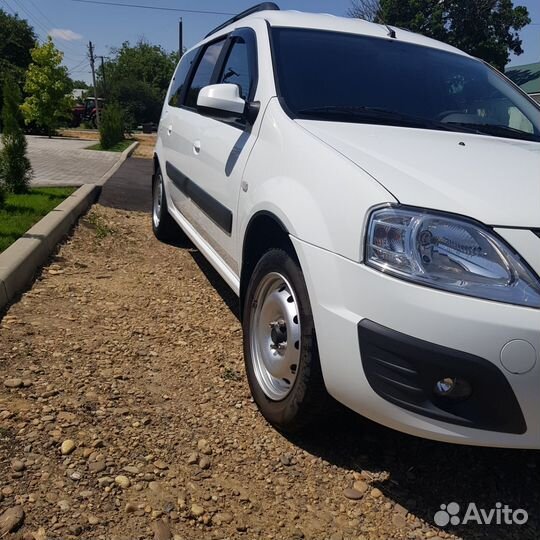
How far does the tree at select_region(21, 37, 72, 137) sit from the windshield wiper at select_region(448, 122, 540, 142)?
88.0 feet

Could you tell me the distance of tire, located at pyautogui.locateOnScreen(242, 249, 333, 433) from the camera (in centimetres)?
222

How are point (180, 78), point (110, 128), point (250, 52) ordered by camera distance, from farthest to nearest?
point (110, 128), point (180, 78), point (250, 52)

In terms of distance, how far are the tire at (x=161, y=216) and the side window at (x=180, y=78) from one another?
0.71 m

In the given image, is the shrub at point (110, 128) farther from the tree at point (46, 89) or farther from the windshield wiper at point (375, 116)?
the windshield wiper at point (375, 116)

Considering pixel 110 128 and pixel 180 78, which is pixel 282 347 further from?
pixel 110 128

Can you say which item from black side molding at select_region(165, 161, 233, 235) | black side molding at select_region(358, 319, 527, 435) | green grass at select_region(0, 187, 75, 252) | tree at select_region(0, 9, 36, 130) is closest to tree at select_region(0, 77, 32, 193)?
green grass at select_region(0, 187, 75, 252)

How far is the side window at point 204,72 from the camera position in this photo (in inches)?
162

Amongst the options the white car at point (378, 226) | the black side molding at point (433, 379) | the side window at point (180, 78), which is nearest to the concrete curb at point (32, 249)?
the white car at point (378, 226)

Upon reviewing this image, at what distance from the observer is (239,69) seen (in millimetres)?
3436

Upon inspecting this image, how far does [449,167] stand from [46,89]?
2790 cm

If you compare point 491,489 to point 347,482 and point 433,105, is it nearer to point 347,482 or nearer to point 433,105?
point 347,482

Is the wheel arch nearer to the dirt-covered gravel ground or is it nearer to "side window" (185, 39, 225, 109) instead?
the dirt-covered gravel ground

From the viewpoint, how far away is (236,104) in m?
2.85

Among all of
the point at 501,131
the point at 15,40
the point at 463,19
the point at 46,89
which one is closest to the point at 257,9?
the point at 501,131
